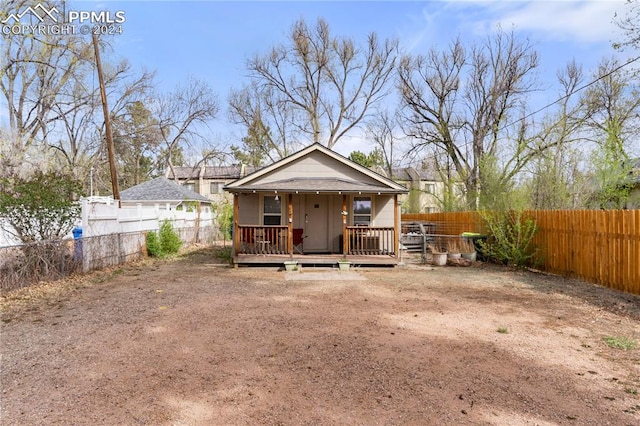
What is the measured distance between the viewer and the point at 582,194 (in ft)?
46.7

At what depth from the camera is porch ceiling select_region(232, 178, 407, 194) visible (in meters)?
11.5

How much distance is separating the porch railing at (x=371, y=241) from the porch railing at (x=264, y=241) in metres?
2.08

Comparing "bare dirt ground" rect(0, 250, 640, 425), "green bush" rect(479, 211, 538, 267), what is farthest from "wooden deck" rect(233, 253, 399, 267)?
"bare dirt ground" rect(0, 250, 640, 425)

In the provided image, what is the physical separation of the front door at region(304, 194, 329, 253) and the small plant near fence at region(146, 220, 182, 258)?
5.17 m

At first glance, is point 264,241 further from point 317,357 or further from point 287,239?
point 317,357

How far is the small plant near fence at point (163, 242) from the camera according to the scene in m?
13.6

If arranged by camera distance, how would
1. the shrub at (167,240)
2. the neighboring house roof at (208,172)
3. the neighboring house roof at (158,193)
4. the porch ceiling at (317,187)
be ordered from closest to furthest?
1. the porch ceiling at (317,187)
2. the shrub at (167,240)
3. the neighboring house roof at (158,193)
4. the neighboring house roof at (208,172)

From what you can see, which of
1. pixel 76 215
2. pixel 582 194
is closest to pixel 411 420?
pixel 76 215

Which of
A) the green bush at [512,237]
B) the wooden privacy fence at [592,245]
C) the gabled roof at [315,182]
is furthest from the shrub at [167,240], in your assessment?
the wooden privacy fence at [592,245]

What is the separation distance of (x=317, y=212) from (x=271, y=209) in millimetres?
1585

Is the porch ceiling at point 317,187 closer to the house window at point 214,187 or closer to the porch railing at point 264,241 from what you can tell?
the porch railing at point 264,241

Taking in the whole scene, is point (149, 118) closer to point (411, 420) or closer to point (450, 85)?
point (450, 85)

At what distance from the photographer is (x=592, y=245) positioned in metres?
8.72

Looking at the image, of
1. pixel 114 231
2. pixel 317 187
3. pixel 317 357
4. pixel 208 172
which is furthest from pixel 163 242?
pixel 208 172
